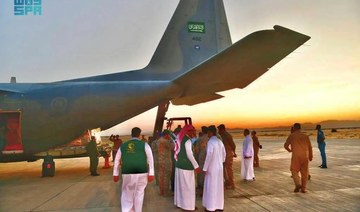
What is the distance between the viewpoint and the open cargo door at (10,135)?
12.7 m

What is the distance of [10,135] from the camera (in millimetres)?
12859

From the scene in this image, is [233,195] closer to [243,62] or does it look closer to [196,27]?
[243,62]

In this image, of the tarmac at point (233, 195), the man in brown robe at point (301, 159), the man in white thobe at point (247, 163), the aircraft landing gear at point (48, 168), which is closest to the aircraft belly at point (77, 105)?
the aircraft landing gear at point (48, 168)

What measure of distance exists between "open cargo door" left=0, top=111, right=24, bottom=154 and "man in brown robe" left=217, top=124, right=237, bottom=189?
841 cm

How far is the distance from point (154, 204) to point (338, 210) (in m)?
4.09

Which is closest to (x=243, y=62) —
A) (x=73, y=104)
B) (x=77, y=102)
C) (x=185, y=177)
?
(x=185, y=177)

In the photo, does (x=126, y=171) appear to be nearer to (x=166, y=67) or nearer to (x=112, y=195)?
(x=112, y=195)

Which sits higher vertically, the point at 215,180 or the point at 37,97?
the point at 37,97

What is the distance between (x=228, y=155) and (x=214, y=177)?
2662mm

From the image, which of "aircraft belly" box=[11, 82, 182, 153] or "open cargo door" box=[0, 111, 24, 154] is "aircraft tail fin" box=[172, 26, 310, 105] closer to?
"aircraft belly" box=[11, 82, 182, 153]

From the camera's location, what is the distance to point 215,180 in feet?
22.6

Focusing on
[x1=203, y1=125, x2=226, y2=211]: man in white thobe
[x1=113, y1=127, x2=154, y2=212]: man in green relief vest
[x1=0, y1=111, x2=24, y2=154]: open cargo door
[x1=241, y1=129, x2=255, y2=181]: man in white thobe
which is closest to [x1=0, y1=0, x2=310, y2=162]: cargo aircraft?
[x1=0, y1=111, x2=24, y2=154]: open cargo door

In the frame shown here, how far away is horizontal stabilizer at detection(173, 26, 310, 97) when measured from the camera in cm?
821

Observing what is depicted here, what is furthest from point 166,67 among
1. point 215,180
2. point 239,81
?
point 215,180
